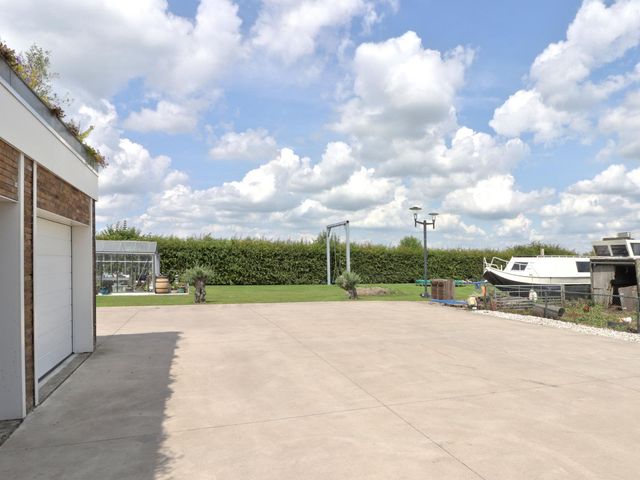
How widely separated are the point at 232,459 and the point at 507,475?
2.45 metres

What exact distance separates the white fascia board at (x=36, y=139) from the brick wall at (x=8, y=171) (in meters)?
0.08

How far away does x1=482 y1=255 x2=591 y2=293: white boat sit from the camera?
2278 cm

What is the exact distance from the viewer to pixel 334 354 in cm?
899

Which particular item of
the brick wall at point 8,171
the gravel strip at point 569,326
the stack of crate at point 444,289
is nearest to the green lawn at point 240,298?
the stack of crate at point 444,289

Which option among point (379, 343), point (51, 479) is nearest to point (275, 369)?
point (379, 343)

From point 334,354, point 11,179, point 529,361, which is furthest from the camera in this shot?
point 334,354

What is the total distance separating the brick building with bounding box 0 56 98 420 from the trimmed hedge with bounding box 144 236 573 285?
72.6ft

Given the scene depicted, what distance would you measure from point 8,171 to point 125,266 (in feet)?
73.0

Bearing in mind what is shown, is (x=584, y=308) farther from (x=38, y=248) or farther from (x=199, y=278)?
(x=38, y=248)

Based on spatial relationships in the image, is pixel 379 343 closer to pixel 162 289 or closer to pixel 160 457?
pixel 160 457

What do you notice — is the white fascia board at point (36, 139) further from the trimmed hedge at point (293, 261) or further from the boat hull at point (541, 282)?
the trimmed hedge at point (293, 261)

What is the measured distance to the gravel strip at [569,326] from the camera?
1115 cm

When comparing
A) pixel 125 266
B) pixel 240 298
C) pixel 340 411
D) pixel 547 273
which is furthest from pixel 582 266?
pixel 125 266

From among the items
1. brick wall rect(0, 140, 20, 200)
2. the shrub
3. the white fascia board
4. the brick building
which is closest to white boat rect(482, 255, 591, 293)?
the shrub
